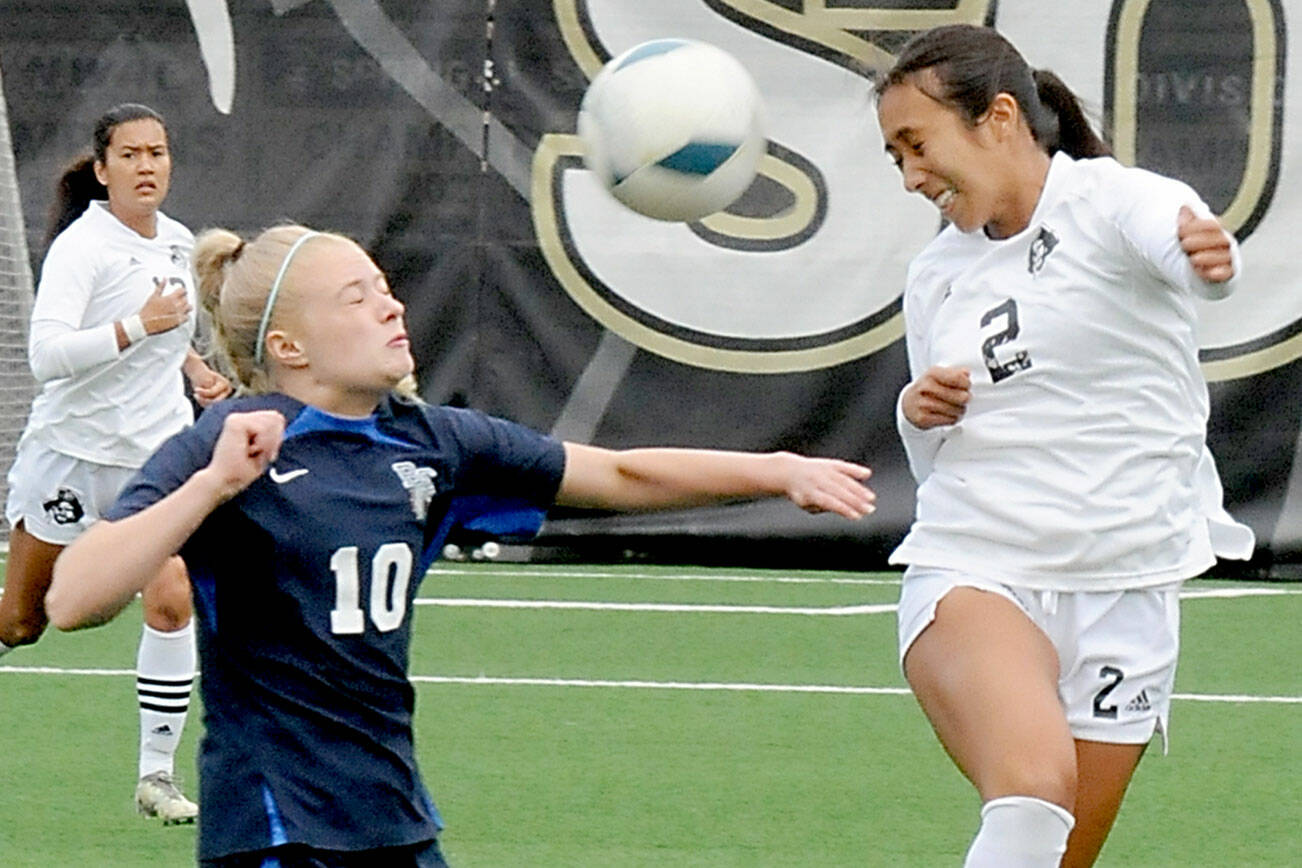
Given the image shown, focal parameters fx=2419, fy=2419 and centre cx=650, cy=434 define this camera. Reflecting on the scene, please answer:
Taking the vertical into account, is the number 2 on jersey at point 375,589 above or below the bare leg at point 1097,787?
above

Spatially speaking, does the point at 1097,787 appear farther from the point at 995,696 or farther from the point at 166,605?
the point at 166,605

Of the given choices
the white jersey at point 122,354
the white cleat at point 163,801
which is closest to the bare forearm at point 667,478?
the white cleat at point 163,801

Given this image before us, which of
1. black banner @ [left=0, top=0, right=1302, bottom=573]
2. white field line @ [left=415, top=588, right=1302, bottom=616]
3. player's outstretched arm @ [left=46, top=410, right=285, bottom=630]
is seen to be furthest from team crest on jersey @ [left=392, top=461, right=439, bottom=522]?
black banner @ [left=0, top=0, right=1302, bottom=573]

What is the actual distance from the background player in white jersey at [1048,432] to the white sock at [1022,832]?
173 millimetres

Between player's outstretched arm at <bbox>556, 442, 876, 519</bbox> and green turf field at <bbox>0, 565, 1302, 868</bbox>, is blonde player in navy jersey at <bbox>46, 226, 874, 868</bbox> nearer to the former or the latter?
player's outstretched arm at <bbox>556, 442, 876, 519</bbox>

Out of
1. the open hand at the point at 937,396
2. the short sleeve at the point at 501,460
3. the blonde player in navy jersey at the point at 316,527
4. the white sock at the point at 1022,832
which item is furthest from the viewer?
the open hand at the point at 937,396

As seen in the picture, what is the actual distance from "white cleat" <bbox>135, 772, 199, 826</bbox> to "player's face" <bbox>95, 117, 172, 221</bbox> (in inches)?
68.0

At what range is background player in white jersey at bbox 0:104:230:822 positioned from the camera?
6.96m

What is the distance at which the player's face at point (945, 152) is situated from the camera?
4254 mm

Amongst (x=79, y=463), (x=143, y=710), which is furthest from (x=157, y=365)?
(x=143, y=710)

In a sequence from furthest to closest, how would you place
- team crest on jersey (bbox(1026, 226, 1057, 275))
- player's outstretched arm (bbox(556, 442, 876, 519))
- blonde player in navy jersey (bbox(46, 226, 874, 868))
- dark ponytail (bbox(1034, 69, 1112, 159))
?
dark ponytail (bbox(1034, 69, 1112, 159)), team crest on jersey (bbox(1026, 226, 1057, 275)), player's outstretched arm (bbox(556, 442, 876, 519)), blonde player in navy jersey (bbox(46, 226, 874, 868))

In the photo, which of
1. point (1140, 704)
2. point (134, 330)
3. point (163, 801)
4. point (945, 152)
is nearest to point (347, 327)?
point (945, 152)

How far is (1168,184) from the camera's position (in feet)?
13.7

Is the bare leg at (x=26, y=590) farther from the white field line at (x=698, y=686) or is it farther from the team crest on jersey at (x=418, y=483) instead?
the team crest on jersey at (x=418, y=483)
